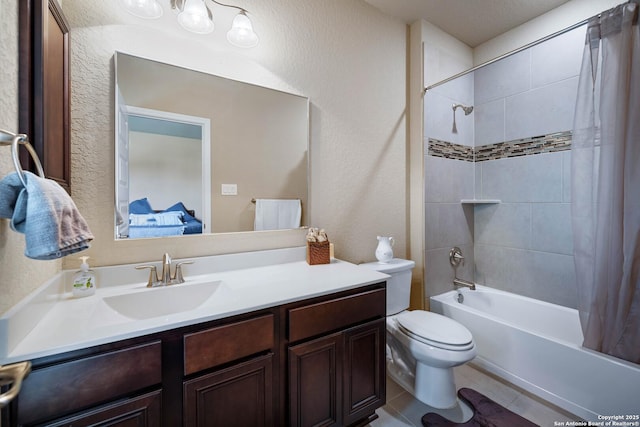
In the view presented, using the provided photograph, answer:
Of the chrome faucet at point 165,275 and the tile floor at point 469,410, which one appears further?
the tile floor at point 469,410

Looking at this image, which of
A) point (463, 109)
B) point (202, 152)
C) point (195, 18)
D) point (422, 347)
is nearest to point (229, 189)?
point (202, 152)

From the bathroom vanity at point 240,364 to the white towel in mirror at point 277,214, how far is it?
30 centimetres

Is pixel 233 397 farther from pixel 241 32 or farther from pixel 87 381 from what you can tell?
pixel 241 32

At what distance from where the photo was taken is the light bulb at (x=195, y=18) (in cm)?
125

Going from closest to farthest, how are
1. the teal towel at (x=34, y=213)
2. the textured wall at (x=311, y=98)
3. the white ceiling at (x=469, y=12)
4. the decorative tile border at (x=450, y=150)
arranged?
the teal towel at (x=34, y=213)
the textured wall at (x=311, y=98)
the white ceiling at (x=469, y=12)
the decorative tile border at (x=450, y=150)

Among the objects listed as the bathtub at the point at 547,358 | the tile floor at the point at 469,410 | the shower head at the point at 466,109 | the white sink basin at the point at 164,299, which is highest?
Answer: the shower head at the point at 466,109

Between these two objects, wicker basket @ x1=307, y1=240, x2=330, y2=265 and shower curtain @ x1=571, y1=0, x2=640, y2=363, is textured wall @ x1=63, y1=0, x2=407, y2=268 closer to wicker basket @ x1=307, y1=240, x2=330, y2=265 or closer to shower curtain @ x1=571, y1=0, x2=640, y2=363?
wicker basket @ x1=307, y1=240, x2=330, y2=265

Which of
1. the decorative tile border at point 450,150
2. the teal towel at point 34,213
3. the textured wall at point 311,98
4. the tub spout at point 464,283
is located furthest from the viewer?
the tub spout at point 464,283

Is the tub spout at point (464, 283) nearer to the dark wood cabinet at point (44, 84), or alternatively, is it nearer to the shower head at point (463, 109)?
the shower head at point (463, 109)

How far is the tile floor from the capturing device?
143 centimetres

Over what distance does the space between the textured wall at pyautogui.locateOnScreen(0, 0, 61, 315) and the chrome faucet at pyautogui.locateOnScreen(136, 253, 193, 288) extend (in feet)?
1.22

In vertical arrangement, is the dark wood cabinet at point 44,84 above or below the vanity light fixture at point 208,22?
below

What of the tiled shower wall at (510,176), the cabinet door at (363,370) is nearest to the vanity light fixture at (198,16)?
the tiled shower wall at (510,176)

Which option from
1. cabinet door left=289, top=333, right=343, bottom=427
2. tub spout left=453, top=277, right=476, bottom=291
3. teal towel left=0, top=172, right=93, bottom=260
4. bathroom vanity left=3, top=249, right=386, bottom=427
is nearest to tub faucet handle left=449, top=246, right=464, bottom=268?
tub spout left=453, top=277, right=476, bottom=291
